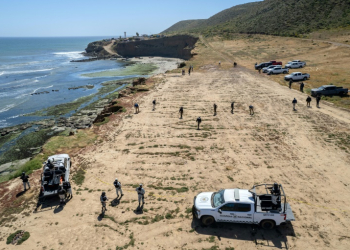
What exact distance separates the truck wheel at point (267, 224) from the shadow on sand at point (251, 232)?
19 cm

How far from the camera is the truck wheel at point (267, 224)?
12.5 metres

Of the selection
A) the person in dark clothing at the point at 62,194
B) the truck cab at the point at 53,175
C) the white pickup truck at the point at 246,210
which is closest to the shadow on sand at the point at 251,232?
the white pickup truck at the point at 246,210


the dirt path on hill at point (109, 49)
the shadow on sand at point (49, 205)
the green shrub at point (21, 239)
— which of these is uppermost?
the dirt path on hill at point (109, 49)

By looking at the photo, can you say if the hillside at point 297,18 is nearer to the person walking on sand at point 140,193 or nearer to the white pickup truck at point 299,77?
the white pickup truck at point 299,77

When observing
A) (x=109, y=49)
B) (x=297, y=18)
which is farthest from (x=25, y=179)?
(x=109, y=49)

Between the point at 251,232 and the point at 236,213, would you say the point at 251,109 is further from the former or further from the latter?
the point at 251,232

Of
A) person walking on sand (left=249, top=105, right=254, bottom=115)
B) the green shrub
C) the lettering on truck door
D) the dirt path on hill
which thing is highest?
the dirt path on hill

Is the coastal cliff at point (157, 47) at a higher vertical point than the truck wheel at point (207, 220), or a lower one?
higher

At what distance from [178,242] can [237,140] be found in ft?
41.7

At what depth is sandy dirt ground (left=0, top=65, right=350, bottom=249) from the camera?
12562mm

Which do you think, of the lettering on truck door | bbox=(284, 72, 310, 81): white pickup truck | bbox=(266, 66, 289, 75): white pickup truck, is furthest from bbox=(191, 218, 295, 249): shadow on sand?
bbox=(266, 66, 289, 75): white pickup truck

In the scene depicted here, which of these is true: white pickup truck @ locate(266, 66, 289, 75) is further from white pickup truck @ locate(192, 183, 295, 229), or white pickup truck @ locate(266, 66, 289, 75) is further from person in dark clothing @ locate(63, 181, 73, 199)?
person in dark clothing @ locate(63, 181, 73, 199)

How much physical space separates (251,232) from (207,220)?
2.27 m

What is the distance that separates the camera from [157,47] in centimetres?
11619
